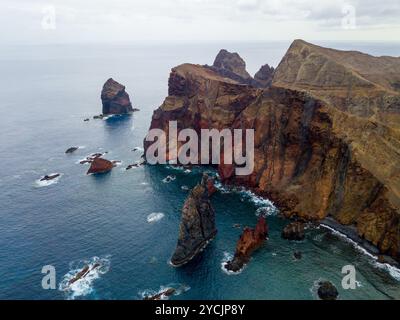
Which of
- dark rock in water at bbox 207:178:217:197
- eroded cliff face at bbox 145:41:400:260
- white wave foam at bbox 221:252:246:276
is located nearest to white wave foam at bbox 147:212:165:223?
dark rock in water at bbox 207:178:217:197

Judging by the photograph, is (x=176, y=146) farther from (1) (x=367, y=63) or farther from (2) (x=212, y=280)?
(1) (x=367, y=63)

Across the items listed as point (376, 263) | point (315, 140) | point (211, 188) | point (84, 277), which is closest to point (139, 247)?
point (84, 277)

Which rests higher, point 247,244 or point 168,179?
point 168,179

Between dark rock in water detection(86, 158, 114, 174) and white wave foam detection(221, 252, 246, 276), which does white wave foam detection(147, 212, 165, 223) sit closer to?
white wave foam detection(221, 252, 246, 276)

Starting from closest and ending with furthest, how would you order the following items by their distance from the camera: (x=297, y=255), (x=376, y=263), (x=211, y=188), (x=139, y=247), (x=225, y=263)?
(x=376, y=263), (x=225, y=263), (x=297, y=255), (x=139, y=247), (x=211, y=188)

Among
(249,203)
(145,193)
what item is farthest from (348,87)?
(145,193)

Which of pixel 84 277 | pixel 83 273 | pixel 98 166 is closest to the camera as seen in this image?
pixel 84 277

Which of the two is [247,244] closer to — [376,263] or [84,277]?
[376,263]
